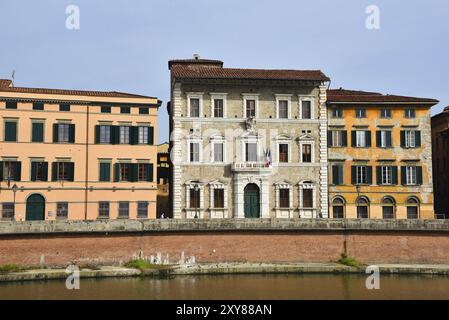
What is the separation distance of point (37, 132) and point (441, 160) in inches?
1368

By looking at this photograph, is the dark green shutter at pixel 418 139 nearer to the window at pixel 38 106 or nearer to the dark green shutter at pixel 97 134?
the dark green shutter at pixel 97 134

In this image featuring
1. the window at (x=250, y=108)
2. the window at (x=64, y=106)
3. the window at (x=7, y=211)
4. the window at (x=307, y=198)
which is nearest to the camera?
the window at (x=7, y=211)

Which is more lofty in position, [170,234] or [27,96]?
[27,96]

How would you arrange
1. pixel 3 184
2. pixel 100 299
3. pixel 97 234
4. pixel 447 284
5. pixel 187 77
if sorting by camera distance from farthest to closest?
pixel 187 77
pixel 3 184
pixel 97 234
pixel 447 284
pixel 100 299

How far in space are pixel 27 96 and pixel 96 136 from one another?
5590mm

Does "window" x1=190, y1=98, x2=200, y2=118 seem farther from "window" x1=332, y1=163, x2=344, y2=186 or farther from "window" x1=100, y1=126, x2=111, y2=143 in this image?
"window" x1=332, y1=163, x2=344, y2=186

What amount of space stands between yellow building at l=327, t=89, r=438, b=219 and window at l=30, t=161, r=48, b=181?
849 inches

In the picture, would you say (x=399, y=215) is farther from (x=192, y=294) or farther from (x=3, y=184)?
(x=3, y=184)

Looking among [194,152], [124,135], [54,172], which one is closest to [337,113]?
[194,152]

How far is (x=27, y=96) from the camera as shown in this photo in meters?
41.8

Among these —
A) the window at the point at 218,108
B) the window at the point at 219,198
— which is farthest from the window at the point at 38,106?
the window at the point at 219,198

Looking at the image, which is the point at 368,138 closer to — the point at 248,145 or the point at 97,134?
the point at 248,145

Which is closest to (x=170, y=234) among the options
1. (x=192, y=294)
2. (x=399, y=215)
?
(x=192, y=294)

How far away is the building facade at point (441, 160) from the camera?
168 ft
